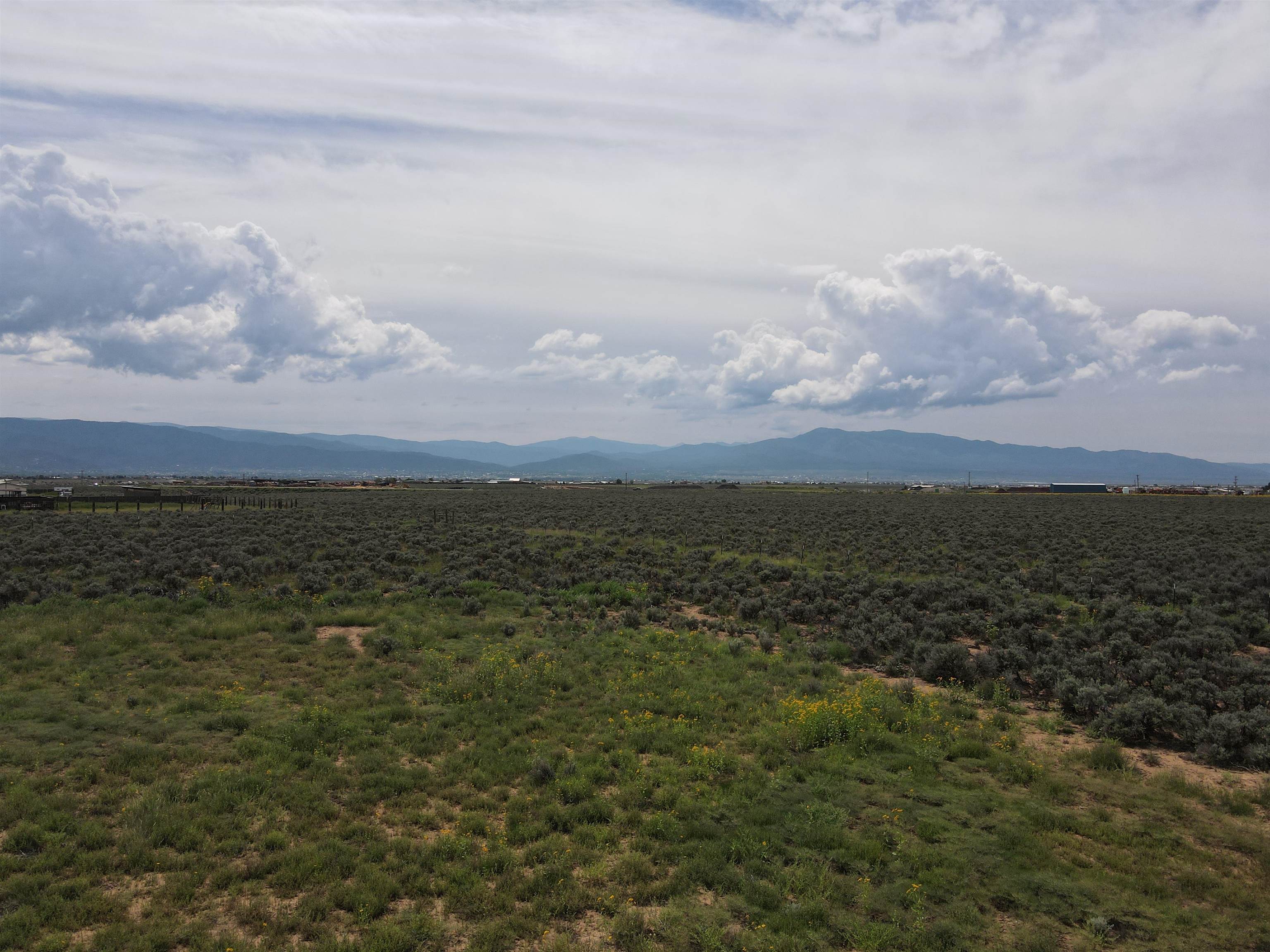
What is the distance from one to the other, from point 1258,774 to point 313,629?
2084 cm

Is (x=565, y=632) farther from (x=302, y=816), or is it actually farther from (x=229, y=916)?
(x=229, y=916)

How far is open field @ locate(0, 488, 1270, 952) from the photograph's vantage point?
7.12 meters

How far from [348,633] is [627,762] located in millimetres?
11012

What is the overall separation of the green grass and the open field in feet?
0.16

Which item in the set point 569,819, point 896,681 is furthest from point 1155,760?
point 569,819

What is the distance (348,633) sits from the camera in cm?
1825

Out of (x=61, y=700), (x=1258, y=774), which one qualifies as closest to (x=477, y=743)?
(x=61, y=700)

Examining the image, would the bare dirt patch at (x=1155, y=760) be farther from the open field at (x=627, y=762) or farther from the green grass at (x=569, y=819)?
the green grass at (x=569, y=819)

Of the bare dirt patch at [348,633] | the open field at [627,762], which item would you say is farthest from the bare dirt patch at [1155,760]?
the bare dirt patch at [348,633]

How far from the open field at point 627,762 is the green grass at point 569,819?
0.16 feet

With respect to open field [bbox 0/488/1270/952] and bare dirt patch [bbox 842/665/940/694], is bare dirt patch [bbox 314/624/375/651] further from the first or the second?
bare dirt patch [bbox 842/665/940/694]

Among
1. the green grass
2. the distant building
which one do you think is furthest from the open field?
the distant building

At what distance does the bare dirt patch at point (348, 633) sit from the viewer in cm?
1731

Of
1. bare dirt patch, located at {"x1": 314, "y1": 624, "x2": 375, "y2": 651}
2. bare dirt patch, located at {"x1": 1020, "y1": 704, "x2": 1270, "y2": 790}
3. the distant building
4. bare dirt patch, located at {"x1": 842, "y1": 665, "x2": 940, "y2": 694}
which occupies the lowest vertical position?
bare dirt patch, located at {"x1": 842, "y1": 665, "x2": 940, "y2": 694}
